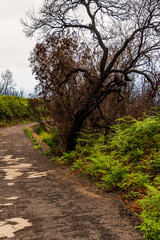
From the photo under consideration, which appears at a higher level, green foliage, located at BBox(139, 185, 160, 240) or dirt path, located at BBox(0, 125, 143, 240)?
green foliage, located at BBox(139, 185, 160, 240)

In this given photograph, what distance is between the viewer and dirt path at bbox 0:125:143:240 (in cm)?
332

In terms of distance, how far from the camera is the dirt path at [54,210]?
3324 millimetres

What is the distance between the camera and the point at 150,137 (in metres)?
6.59

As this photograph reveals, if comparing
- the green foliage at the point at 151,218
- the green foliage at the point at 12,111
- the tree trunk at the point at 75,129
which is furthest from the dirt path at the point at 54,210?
the green foliage at the point at 12,111

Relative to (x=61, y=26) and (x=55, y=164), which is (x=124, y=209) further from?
(x=61, y=26)

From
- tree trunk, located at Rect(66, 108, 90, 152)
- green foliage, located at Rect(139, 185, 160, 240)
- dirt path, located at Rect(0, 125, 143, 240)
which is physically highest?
tree trunk, located at Rect(66, 108, 90, 152)

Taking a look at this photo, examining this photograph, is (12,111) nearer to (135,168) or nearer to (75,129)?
(75,129)

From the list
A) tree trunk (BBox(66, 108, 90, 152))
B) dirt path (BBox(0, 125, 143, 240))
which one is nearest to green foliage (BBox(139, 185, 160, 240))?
dirt path (BBox(0, 125, 143, 240))

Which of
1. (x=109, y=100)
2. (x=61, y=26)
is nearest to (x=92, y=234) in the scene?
(x=109, y=100)

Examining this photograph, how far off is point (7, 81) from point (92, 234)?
60220 mm

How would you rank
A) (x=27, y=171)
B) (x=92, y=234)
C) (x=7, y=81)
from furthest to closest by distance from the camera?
(x=7, y=81) → (x=27, y=171) → (x=92, y=234)

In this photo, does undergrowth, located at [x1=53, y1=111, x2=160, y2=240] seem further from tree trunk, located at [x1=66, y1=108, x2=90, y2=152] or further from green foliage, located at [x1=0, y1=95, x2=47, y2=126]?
green foliage, located at [x1=0, y1=95, x2=47, y2=126]

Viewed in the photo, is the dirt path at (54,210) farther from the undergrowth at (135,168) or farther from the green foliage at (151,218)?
the undergrowth at (135,168)

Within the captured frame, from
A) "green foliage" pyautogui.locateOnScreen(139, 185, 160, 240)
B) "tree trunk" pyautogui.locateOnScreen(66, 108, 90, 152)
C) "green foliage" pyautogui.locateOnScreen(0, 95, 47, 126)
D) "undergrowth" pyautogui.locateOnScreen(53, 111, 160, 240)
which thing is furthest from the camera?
"green foliage" pyautogui.locateOnScreen(0, 95, 47, 126)
